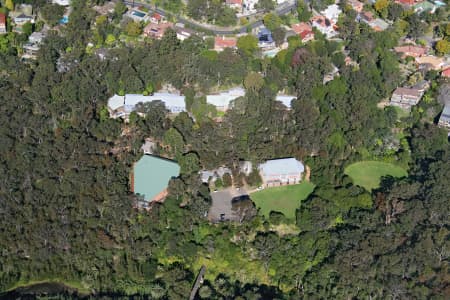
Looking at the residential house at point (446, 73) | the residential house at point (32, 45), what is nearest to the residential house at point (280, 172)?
the residential house at point (446, 73)

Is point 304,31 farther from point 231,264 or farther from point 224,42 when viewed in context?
point 231,264

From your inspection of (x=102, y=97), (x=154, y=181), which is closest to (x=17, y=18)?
(x=102, y=97)

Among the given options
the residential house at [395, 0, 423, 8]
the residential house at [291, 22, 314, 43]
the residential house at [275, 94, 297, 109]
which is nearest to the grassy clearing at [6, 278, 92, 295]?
the residential house at [275, 94, 297, 109]

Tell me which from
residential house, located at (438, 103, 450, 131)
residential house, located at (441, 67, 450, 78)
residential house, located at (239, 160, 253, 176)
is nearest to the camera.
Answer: residential house, located at (239, 160, 253, 176)

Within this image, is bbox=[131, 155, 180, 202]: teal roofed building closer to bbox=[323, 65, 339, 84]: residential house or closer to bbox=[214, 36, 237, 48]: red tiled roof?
bbox=[214, 36, 237, 48]: red tiled roof

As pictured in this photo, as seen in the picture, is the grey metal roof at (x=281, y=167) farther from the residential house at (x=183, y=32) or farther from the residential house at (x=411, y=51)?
the residential house at (x=411, y=51)

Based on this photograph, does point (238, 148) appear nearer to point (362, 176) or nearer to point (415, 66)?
point (362, 176)

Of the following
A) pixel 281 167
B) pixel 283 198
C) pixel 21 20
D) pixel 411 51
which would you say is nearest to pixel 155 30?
pixel 21 20
